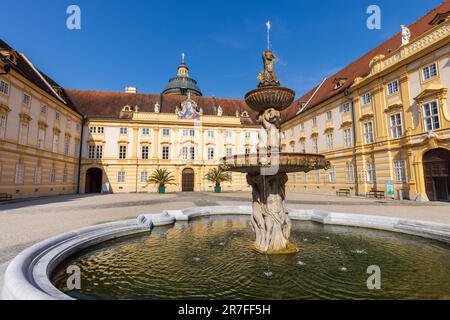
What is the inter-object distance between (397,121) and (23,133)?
106 ft

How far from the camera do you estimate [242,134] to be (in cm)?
3534

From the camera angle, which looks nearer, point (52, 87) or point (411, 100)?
point (411, 100)

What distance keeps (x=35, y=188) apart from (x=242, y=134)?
26064mm

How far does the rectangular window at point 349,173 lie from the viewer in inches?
909

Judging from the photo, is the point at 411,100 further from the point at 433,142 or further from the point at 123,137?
the point at 123,137

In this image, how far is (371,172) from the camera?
21000 millimetres

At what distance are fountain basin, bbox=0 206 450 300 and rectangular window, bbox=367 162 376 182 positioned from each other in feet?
45.9

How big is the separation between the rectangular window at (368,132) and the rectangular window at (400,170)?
3.39 m

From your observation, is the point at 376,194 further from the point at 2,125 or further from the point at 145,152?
the point at 2,125

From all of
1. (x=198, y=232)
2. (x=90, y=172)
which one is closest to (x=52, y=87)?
(x=90, y=172)

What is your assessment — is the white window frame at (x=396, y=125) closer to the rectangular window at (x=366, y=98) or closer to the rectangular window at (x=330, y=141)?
the rectangular window at (x=366, y=98)

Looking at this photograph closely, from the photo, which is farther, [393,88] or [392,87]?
[392,87]

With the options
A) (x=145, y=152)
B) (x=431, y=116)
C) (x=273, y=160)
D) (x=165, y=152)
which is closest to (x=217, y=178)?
(x=165, y=152)

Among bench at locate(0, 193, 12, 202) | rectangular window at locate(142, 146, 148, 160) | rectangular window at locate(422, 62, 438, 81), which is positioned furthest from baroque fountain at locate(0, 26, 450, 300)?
rectangular window at locate(142, 146, 148, 160)
